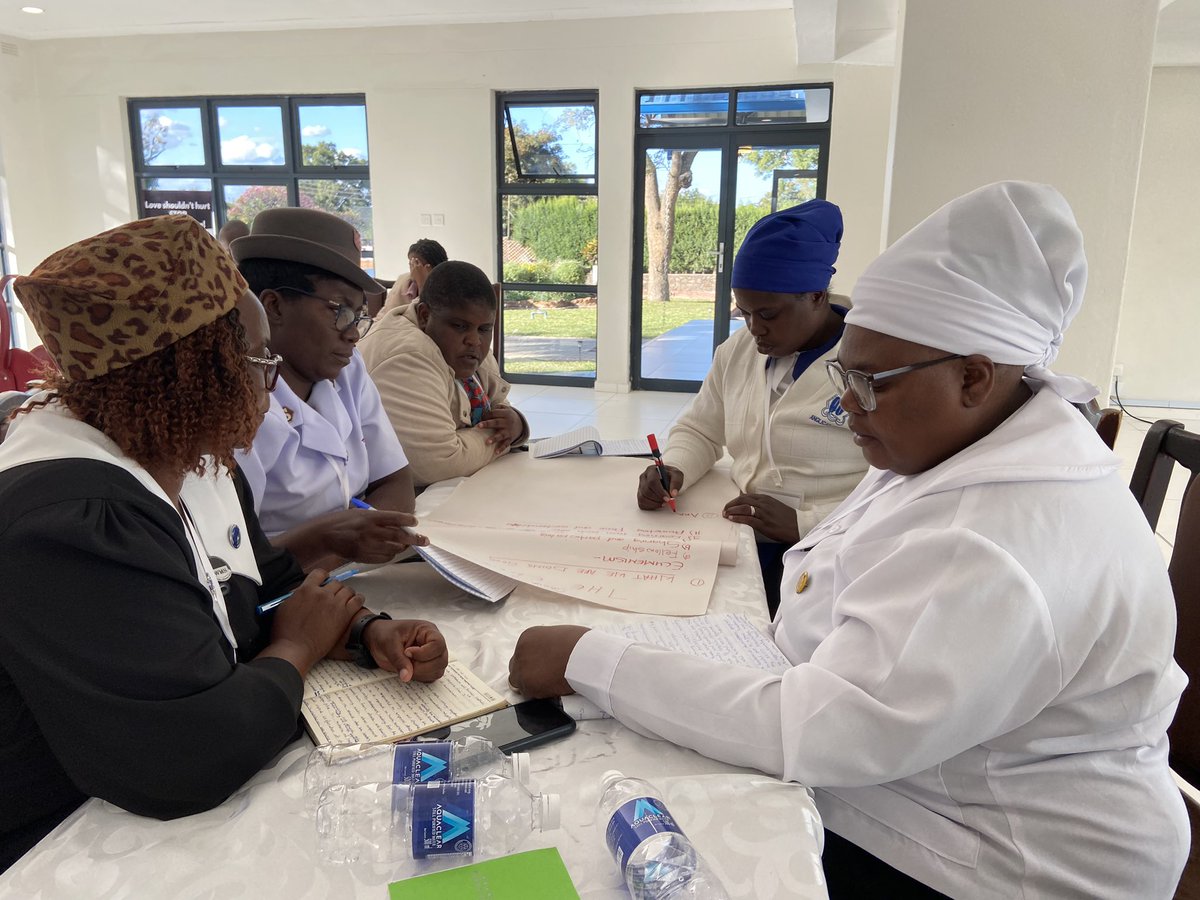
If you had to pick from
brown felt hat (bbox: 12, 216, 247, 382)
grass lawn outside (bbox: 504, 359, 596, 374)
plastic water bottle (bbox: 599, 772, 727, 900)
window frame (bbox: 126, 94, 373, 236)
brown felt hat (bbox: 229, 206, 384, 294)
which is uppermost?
window frame (bbox: 126, 94, 373, 236)

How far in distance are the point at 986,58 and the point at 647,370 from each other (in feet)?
17.9

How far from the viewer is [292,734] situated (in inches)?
36.3

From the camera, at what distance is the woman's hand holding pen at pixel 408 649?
1061 millimetres

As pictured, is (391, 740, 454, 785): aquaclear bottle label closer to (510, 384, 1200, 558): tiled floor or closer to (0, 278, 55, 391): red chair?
(0, 278, 55, 391): red chair

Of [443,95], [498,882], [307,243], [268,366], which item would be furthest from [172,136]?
[498,882]

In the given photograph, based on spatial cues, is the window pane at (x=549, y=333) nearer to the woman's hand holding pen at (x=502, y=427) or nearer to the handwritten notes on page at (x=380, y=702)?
the woman's hand holding pen at (x=502, y=427)

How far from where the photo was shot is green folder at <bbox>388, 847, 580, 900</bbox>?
0.70m

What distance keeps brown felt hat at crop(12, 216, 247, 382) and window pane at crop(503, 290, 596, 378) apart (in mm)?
7507

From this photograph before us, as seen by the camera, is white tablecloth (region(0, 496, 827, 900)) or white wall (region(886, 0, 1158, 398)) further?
white wall (region(886, 0, 1158, 398))

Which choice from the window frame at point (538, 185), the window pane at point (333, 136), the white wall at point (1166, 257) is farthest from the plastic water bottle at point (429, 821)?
the window pane at point (333, 136)

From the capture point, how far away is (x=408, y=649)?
3.52 feet

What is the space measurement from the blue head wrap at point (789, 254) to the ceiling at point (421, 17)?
4.04 metres

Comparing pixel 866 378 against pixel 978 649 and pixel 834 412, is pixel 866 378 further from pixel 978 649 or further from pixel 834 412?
pixel 834 412

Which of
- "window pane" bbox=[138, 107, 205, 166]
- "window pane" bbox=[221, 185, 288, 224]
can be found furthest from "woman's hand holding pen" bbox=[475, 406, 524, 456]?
"window pane" bbox=[138, 107, 205, 166]
